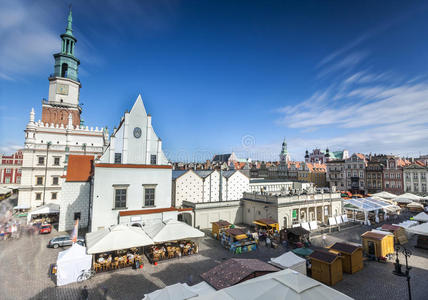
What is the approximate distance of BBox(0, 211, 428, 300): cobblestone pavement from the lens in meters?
13.9

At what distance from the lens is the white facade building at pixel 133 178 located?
2458 centimetres

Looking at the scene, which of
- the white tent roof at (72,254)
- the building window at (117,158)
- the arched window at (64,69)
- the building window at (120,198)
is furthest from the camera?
the arched window at (64,69)

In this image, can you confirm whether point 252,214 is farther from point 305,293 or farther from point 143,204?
point 305,293

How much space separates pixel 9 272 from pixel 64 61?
1778 inches

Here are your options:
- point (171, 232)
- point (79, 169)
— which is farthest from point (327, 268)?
point (79, 169)

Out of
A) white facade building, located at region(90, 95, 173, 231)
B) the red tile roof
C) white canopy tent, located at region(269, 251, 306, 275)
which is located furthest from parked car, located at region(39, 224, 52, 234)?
white canopy tent, located at region(269, 251, 306, 275)

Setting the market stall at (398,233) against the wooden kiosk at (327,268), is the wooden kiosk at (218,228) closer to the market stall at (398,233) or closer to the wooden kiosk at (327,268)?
the wooden kiosk at (327,268)

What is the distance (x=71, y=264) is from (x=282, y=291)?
48.9 feet

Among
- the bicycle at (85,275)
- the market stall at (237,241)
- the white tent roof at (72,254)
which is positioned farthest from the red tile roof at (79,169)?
the market stall at (237,241)

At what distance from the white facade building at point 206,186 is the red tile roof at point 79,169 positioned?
12.5 m

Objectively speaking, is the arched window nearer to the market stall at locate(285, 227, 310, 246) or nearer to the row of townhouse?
the market stall at locate(285, 227, 310, 246)

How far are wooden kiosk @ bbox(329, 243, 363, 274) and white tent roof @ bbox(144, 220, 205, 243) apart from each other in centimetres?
1190

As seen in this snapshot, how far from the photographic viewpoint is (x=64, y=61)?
47.2 meters

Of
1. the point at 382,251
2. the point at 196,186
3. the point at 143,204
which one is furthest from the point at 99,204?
the point at 382,251
